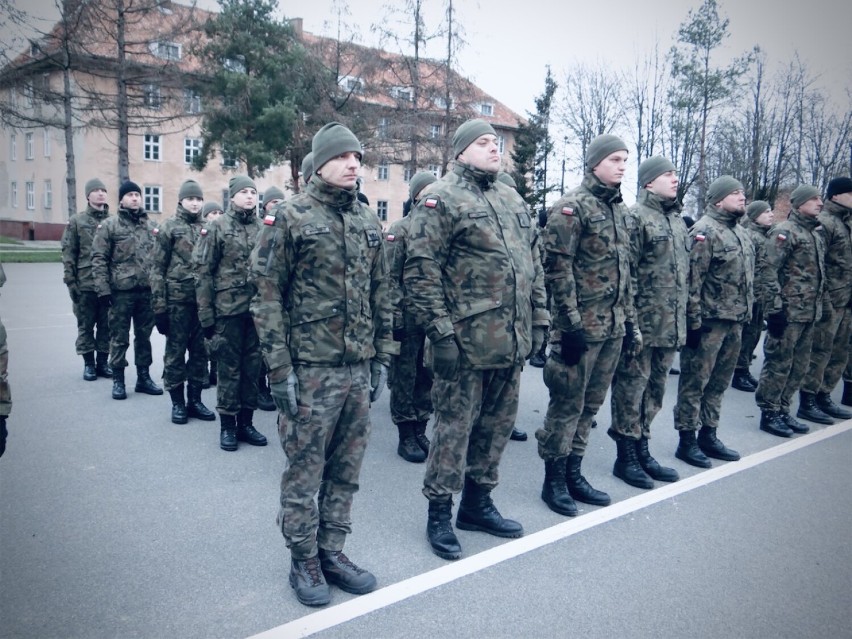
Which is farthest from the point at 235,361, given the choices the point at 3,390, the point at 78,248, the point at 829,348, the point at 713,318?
the point at 829,348

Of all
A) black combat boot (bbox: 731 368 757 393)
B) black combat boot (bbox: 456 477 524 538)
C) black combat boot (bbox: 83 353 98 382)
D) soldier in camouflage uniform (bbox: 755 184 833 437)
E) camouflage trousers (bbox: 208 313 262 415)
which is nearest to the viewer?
black combat boot (bbox: 456 477 524 538)

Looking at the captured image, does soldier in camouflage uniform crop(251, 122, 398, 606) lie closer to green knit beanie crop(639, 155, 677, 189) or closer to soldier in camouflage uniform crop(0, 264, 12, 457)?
soldier in camouflage uniform crop(0, 264, 12, 457)

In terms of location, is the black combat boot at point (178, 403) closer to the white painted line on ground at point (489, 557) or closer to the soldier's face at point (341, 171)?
the white painted line on ground at point (489, 557)

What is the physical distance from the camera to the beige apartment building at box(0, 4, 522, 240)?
21.3m

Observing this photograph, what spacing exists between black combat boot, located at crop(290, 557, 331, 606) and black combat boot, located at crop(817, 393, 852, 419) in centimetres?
608

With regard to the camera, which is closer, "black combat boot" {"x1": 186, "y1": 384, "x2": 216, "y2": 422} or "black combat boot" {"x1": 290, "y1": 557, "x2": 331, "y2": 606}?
"black combat boot" {"x1": 290, "y1": 557, "x2": 331, "y2": 606}

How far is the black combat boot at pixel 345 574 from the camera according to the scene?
3.37 meters

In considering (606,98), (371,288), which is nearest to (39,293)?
(371,288)

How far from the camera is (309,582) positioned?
10.8ft

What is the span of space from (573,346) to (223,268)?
3.09 meters

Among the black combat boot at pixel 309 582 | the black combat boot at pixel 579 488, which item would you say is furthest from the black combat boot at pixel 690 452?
the black combat boot at pixel 309 582

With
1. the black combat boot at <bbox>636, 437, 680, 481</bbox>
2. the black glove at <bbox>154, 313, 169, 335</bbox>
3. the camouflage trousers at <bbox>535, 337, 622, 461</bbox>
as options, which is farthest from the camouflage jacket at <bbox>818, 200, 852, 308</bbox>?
the black glove at <bbox>154, 313, 169, 335</bbox>

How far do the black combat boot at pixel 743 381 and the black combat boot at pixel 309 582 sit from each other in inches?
264

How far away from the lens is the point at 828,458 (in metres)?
5.64
